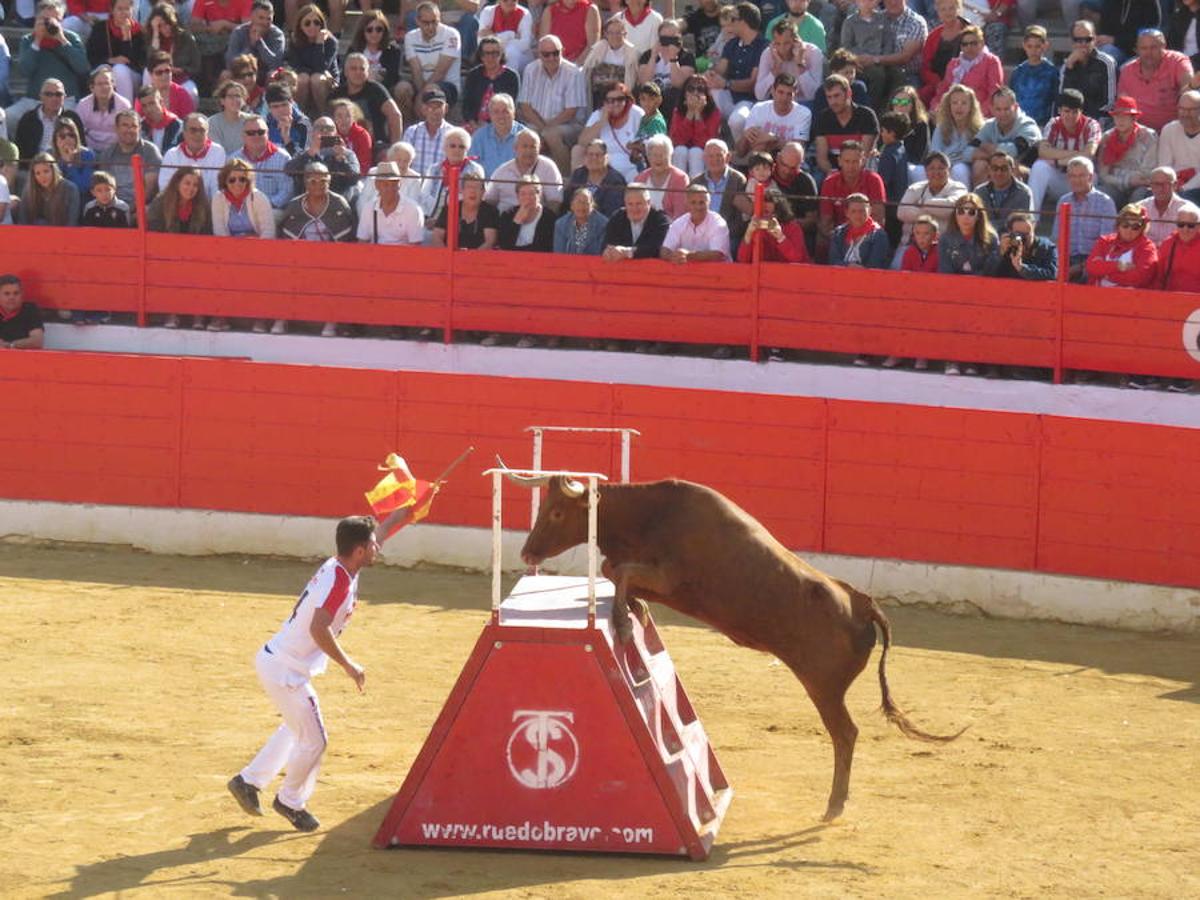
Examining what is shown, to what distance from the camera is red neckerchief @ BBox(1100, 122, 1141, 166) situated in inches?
628

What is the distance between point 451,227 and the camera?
54.7 feet

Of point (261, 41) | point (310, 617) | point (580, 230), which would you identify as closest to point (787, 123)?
point (580, 230)

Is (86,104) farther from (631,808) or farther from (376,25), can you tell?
(631,808)

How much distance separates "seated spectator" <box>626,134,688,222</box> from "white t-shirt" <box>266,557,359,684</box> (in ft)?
24.5

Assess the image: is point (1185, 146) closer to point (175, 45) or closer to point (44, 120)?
point (175, 45)

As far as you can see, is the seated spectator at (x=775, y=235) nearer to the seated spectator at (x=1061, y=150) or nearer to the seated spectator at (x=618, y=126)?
the seated spectator at (x=618, y=126)

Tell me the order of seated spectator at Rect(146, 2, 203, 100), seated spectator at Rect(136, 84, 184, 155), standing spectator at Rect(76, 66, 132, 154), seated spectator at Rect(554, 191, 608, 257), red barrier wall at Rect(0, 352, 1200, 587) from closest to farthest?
red barrier wall at Rect(0, 352, 1200, 587) → seated spectator at Rect(554, 191, 608, 257) → seated spectator at Rect(136, 84, 184, 155) → standing spectator at Rect(76, 66, 132, 154) → seated spectator at Rect(146, 2, 203, 100)

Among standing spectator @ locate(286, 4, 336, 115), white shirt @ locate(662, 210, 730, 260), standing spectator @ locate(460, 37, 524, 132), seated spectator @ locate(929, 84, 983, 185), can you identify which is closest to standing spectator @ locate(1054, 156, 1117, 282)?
seated spectator @ locate(929, 84, 983, 185)

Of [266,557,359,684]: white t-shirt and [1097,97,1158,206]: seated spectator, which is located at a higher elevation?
[1097,97,1158,206]: seated spectator

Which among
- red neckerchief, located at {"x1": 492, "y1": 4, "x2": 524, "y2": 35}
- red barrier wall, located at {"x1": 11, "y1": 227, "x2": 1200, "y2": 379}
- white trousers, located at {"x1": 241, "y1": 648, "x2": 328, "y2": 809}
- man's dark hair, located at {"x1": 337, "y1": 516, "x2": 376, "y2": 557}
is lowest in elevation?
white trousers, located at {"x1": 241, "y1": 648, "x2": 328, "y2": 809}

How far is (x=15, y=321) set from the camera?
16.8m

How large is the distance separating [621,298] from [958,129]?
2.99 metres

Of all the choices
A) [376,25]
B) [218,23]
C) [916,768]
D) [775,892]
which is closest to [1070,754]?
[916,768]

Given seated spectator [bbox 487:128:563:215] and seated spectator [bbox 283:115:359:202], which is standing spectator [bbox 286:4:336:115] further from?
seated spectator [bbox 487:128:563:215]
